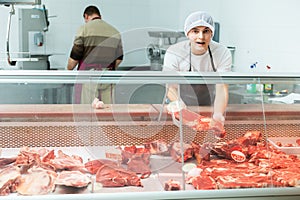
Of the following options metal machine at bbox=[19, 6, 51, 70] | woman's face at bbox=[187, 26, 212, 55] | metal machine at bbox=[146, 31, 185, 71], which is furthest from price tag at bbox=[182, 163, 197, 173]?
metal machine at bbox=[19, 6, 51, 70]

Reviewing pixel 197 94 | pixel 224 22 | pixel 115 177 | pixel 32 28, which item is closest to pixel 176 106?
pixel 197 94

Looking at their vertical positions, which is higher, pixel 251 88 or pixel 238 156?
pixel 251 88

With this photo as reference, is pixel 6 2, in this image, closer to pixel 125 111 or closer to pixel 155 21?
pixel 125 111

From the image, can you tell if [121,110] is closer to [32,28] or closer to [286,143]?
[286,143]

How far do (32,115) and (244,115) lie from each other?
32.5 inches

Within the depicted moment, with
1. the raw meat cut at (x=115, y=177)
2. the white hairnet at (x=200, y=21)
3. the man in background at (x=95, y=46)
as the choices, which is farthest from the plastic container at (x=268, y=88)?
the man in background at (x=95, y=46)

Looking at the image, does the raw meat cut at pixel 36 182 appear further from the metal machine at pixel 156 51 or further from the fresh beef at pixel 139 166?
the metal machine at pixel 156 51

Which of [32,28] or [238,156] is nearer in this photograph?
[238,156]

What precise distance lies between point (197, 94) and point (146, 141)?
255 millimetres

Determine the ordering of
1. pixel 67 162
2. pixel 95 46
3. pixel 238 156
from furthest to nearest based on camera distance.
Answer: pixel 95 46 → pixel 238 156 → pixel 67 162

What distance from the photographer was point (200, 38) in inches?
77.9

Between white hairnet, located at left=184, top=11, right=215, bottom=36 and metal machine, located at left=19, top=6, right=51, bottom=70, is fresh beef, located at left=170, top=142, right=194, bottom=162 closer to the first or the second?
white hairnet, located at left=184, top=11, right=215, bottom=36

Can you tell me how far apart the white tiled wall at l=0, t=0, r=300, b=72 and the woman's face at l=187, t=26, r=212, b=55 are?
0.79 ft

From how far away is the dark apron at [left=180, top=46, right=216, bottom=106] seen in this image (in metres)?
1.60
